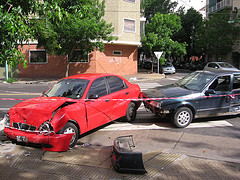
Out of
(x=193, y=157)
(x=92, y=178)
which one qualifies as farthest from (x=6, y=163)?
(x=193, y=157)

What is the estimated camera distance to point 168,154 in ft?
15.7

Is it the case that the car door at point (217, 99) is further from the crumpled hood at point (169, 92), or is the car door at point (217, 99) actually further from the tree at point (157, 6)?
the tree at point (157, 6)

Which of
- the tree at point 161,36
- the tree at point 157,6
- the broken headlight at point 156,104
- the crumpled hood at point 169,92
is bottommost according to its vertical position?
the broken headlight at point 156,104

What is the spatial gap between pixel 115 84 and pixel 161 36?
930 inches

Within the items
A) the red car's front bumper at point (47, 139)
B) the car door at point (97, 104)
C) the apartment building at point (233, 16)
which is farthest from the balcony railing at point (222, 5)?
the red car's front bumper at point (47, 139)

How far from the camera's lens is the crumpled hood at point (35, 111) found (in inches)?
192

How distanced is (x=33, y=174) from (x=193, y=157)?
2.98 m

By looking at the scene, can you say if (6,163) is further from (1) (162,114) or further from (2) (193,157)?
(1) (162,114)

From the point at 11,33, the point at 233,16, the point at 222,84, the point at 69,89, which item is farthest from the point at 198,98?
the point at 233,16

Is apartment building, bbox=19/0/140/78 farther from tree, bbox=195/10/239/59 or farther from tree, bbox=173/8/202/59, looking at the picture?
tree, bbox=173/8/202/59

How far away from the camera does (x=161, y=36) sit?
29062 mm

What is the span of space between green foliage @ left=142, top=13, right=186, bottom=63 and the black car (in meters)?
20.7

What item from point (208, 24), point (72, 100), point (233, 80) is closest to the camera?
point (72, 100)

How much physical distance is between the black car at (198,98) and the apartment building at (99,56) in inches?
748
